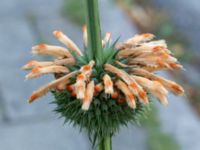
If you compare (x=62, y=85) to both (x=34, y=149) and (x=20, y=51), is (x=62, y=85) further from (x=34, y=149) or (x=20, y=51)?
(x=20, y=51)

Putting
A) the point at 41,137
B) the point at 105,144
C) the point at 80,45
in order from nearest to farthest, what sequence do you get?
the point at 105,144
the point at 41,137
the point at 80,45

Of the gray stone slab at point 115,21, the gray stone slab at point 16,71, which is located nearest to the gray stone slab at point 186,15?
the gray stone slab at point 115,21

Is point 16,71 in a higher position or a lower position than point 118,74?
lower

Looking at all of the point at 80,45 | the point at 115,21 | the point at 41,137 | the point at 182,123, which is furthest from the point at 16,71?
the point at 182,123

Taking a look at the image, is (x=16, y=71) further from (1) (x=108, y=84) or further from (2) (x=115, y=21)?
(1) (x=108, y=84)

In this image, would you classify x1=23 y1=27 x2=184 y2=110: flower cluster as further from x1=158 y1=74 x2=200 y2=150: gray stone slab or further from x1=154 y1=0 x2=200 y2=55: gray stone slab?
x1=154 y1=0 x2=200 y2=55: gray stone slab

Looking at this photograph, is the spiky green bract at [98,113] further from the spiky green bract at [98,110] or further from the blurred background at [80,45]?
the blurred background at [80,45]
